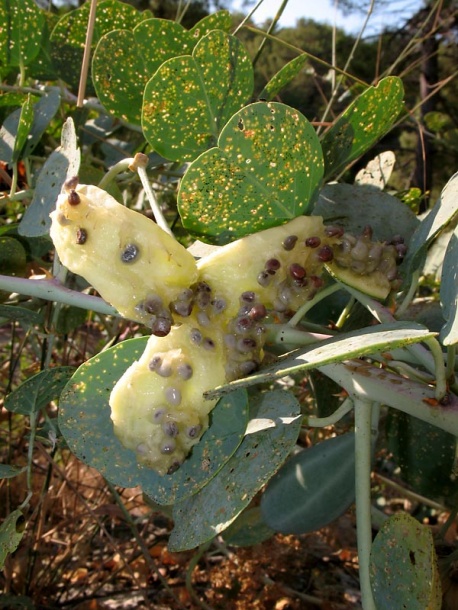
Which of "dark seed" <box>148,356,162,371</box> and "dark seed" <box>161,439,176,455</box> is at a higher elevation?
"dark seed" <box>148,356,162,371</box>

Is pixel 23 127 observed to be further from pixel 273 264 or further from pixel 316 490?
pixel 316 490

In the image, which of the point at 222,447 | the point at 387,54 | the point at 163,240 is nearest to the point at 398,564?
the point at 222,447

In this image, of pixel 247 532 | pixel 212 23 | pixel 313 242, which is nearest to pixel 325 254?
pixel 313 242

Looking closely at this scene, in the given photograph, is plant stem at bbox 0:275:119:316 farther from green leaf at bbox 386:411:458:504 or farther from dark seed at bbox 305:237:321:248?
green leaf at bbox 386:411:458:504

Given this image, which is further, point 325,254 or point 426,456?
point 426,456

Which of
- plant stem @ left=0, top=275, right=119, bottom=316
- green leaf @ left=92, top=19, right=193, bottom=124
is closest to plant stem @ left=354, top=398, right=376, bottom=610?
plant stem @ left=0, top=275, right=119, bottom=316

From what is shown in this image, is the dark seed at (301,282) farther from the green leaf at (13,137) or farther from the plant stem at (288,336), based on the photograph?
the green leaf at (13,137)

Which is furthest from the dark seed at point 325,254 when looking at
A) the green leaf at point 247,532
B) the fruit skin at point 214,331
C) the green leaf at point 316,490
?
the green leaf at point 247,532
